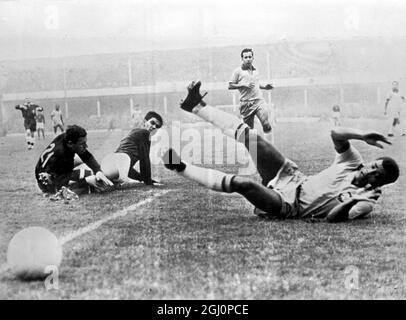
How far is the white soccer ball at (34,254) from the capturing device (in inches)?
111

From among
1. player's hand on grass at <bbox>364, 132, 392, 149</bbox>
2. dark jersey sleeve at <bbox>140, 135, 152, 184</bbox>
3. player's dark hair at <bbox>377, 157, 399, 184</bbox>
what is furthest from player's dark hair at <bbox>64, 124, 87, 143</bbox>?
player's dark hair at <bbox>377, 157, 399, 184</bbox>

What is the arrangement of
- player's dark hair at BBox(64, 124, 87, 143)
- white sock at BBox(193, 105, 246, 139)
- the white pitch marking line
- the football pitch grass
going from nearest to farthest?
1. the football pitch grass
2. the white pitch marking line
3. white sock at BBox(193, 105, 246, 139)
4. player's dark hair at BBox(64, 124, 87, 143)

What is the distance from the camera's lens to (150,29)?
3340mm

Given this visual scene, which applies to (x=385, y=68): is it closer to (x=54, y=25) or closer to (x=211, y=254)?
(x=211, y=254)

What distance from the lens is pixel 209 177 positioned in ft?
10.4

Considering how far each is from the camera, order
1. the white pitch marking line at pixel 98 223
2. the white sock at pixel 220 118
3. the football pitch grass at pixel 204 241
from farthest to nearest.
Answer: the white sock at pixel 220 118, the white pitch marking line at pixel 98 223, the football pitch grass at pixel 204 241

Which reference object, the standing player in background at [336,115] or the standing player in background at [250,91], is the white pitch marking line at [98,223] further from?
the standing player in background at [336,115]

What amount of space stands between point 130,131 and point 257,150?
81cm

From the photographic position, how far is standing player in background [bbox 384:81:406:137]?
3201 mm

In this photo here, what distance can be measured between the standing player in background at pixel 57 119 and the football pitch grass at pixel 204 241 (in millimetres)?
139

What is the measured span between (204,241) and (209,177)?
0.39 metres

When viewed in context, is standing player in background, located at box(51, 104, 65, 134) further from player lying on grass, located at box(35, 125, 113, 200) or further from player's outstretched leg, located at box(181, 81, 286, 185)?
player's outstretched leg, located at box(181, 81, 286, 185)

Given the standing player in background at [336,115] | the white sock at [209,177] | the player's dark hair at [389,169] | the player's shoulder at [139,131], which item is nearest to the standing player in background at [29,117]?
the player's shoulder at [139,131]

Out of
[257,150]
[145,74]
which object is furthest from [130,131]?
[257,150]
